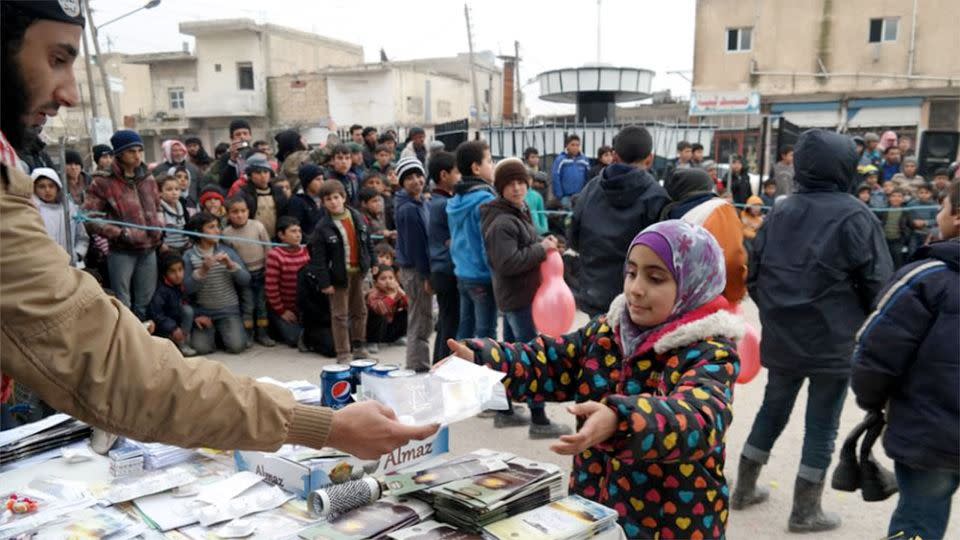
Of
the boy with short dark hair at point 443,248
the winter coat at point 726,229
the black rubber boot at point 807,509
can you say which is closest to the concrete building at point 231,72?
the boy with short dark hair at point 443,248

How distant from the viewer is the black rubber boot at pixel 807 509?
137 inches

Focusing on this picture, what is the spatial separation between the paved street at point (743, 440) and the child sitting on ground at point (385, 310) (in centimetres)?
20

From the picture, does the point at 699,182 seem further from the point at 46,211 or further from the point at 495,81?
the point at 495,81

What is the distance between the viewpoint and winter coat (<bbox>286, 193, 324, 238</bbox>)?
7016mm

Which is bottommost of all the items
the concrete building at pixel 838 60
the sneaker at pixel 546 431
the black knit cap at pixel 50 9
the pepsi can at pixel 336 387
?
the sneaker at pixel 546 431

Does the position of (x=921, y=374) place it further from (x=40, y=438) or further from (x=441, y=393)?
(x=40, y=438)

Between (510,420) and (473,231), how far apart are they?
1.39 m

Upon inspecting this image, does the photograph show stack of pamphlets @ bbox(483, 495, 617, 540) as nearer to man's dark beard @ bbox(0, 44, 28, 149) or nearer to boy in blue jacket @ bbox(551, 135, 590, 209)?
man's dark beard @ bbox(0, 44, 28, 149)

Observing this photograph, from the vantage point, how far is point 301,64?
1622 inches

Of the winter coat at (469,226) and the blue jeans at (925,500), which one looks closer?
the blue jeans at (925,500)

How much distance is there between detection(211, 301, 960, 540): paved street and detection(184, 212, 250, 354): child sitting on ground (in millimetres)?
212

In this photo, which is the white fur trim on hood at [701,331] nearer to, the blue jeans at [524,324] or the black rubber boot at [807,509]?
the black rubber boot at [807,509]

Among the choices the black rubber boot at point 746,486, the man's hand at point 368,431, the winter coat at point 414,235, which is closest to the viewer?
the man's hand at point 368,431

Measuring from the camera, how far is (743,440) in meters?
4.56
